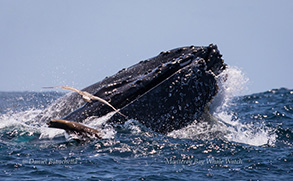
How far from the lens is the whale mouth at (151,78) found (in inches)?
346

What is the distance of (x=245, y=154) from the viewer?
27.1 ft

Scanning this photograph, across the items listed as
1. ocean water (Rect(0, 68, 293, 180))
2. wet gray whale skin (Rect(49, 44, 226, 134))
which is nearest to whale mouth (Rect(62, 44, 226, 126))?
wet gray whale skin (Rect(49, 44, 226, 134))

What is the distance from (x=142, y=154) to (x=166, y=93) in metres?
1.49

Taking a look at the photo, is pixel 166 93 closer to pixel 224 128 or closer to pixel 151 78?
pixel 151 78

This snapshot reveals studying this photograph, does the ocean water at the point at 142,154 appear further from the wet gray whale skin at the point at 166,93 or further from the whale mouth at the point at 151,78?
the whale mouth at the point at 151,78

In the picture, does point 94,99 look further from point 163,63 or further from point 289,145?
point 289,145

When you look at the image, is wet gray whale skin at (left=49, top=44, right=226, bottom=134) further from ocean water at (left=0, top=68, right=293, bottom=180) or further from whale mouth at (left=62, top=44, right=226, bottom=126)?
ocean water at (left=0, top=68, right=293, bottom=180)

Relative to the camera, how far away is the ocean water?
6867 millimetres

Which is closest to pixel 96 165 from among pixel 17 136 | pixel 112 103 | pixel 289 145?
pixel 112 103

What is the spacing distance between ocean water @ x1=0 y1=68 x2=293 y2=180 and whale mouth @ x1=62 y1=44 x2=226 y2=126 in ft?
1.10

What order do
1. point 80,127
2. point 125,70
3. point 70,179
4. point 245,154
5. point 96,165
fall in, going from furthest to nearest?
point 125,70 → point 245,154 → point 80,127 → point 96,165 → point 70,179

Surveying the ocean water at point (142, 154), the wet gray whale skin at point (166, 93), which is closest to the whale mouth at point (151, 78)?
the wet gray whale skin at point (166, 93)

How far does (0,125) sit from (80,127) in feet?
11.4

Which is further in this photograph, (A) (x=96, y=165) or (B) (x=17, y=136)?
(B) (x=17, y=136)
